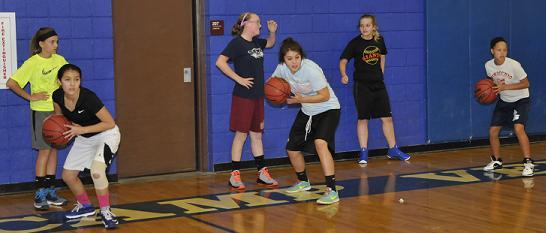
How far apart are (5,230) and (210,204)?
184 centimetres

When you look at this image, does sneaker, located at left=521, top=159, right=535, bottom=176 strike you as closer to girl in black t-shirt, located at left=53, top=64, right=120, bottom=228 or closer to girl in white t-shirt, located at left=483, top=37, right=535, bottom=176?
girl in white t-shirt, located at left=483, top=37, right=535, bottom=176

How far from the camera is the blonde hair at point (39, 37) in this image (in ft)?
25.8

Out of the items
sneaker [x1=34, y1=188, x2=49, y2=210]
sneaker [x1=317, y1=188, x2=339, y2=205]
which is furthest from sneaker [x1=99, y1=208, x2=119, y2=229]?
sneaker [x1=317, y1=188, x2=339, y2=205]

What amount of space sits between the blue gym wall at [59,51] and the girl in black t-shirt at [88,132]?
1591 mm

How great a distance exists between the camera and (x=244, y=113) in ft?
28.0

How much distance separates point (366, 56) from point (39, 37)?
396 cm

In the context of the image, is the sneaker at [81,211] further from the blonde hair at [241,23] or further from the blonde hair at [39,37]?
the blonde hair at [241,23]

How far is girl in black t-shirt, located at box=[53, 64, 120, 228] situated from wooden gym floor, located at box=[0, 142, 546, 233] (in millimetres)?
363

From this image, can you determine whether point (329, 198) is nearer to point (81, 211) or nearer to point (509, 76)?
point (81, 211)

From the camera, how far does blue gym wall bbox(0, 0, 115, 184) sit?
27.7 ft

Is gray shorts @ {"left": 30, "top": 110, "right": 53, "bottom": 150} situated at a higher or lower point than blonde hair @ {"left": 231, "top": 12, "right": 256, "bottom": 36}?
lower

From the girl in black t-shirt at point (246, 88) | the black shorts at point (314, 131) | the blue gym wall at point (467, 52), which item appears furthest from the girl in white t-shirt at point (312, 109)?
the blue gym wall at point (467, 52)

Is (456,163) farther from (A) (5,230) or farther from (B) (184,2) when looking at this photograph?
(A) (5,230)

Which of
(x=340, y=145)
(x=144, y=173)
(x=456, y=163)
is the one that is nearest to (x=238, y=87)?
(x=144, y=173)
